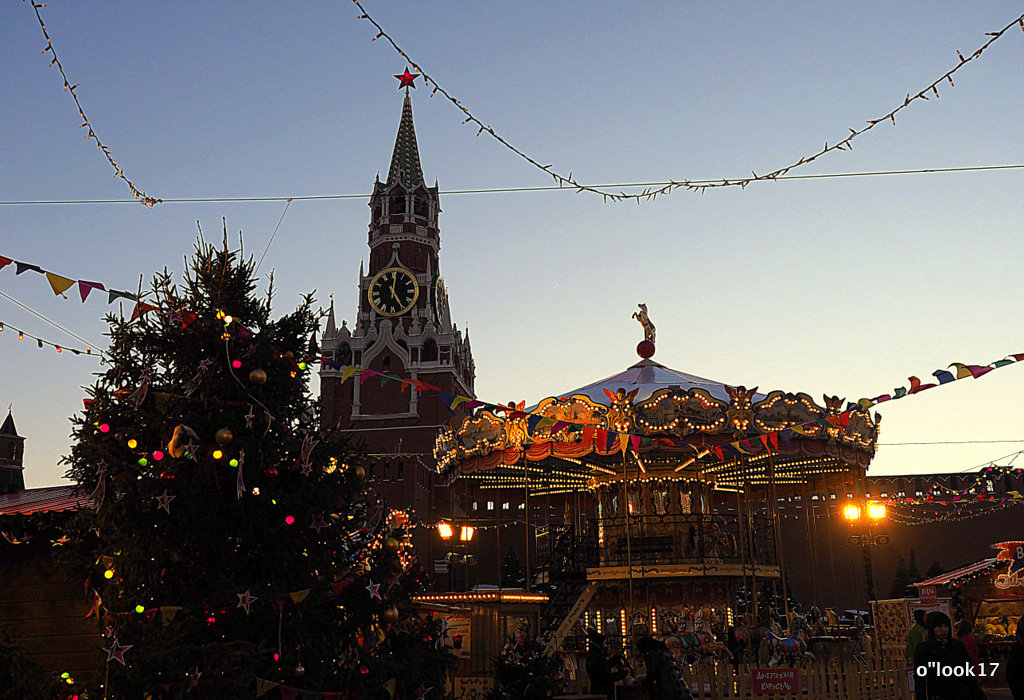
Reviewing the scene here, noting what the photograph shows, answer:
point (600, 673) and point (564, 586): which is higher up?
point (564, 586)

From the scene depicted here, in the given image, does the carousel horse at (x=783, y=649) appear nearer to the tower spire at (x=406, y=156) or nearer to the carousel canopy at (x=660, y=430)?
the carousel canopy at (x=660, y=430)

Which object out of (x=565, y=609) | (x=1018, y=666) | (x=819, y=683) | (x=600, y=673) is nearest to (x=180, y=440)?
(x=600, y=673)

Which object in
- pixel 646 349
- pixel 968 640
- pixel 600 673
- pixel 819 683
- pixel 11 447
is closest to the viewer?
pixel 600 673

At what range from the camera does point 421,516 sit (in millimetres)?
52156

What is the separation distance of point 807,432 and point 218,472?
11.9 meters

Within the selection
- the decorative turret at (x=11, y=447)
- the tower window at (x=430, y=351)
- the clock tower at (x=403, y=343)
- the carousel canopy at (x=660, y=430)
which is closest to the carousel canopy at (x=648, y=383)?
the carousel canopy at (x=660, y=430)

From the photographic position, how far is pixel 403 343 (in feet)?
192

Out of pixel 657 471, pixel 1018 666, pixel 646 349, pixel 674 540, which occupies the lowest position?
pixel 1018 666

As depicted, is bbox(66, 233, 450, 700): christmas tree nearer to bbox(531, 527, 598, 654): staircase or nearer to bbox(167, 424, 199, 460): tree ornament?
bbox(167, 424, 199, 460): tree ornament

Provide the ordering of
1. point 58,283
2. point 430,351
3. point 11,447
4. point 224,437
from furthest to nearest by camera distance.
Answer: point 11,447 → point 430,351 → point 58,283 → point 224,437

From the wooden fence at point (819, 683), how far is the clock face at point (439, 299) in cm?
4888

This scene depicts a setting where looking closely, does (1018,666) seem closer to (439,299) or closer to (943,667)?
(943,667)

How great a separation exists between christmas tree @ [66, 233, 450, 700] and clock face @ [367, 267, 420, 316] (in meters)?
53.3

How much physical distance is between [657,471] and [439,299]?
145 ft
